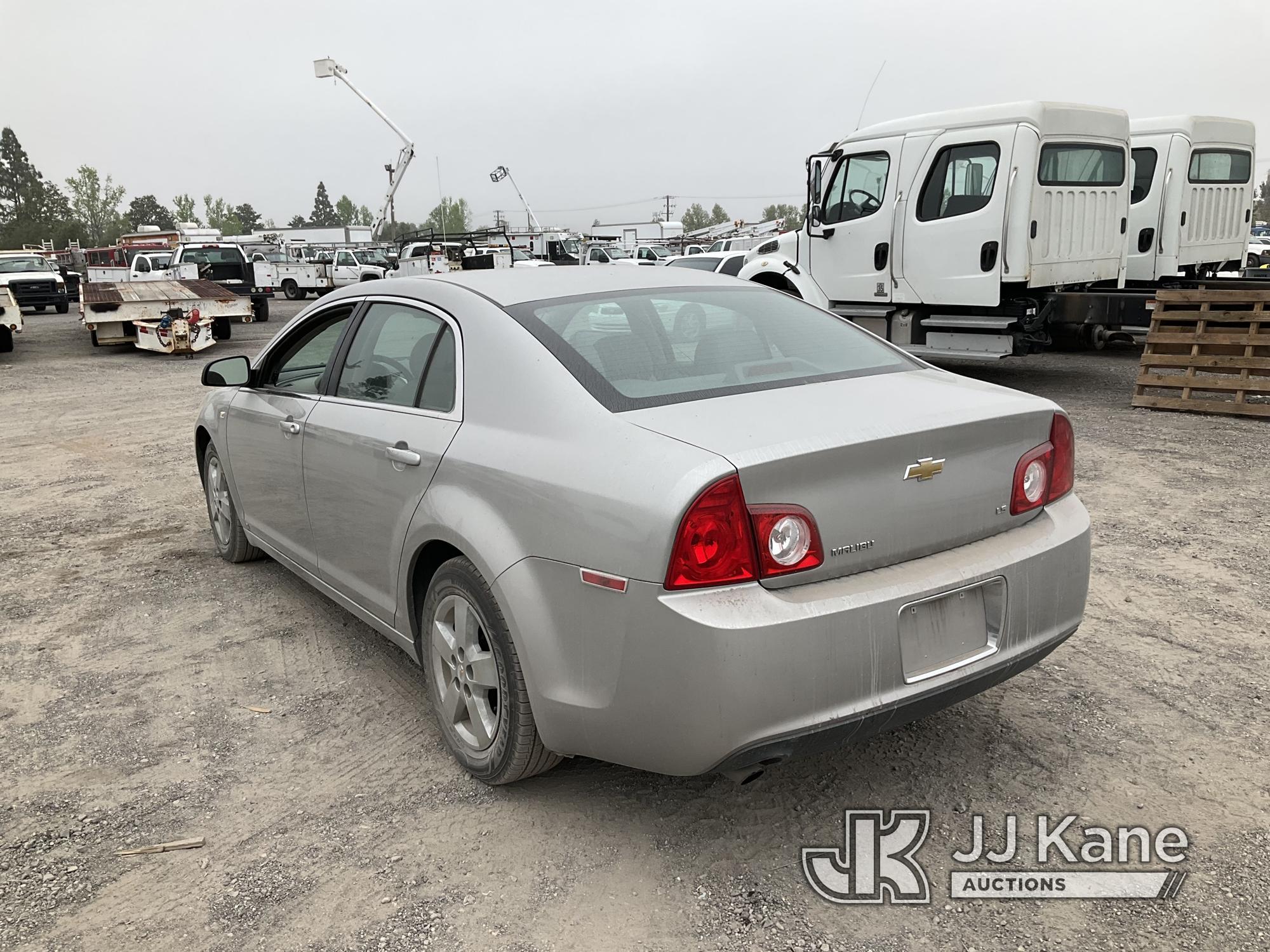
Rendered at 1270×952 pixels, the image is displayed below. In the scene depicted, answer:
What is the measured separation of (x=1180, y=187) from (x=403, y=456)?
1242 centimetres

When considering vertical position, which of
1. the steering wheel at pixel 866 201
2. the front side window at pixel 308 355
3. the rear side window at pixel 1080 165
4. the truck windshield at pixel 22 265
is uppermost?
the rear side window at pixel 1080 165

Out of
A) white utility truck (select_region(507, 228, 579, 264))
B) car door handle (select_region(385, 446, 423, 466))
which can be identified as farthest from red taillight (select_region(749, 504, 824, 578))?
white utility truck (select_region(507, 228, 579, 264))

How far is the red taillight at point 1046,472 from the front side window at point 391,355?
1.89 m

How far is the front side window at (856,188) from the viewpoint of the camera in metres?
10.9

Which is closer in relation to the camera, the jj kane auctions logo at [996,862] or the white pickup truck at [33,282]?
the jj kane auctions logo at [996,862]

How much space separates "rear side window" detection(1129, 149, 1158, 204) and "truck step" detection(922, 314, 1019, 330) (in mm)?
3549

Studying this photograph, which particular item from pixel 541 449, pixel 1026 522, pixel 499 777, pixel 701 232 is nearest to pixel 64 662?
pixel 499 777

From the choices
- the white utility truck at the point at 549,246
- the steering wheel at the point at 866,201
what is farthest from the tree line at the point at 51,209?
the steering wheel at the point at 866,201

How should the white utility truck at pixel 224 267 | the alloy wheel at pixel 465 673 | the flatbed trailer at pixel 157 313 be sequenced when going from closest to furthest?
the alloy wheel at pixel 465 673, the flatbed trailer at pixel 157 313, the white utility truck at pixel 224 267

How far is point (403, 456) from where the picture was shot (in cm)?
320

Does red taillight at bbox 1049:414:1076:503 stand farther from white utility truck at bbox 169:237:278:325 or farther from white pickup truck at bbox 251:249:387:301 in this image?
white pickup truck at bbox 251:249:387:301

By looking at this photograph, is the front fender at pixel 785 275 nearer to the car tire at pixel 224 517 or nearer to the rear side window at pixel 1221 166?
the rear side window at pixel 1221 166

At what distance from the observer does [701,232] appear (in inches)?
2136

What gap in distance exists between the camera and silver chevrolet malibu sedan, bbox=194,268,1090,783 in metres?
2.34
